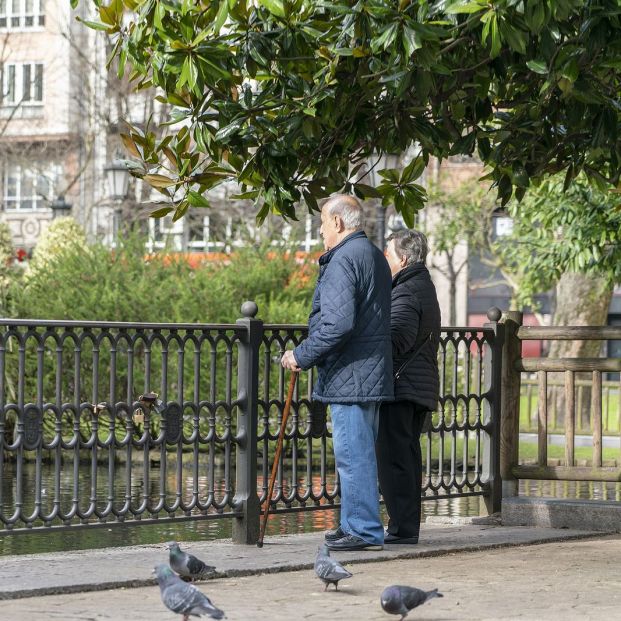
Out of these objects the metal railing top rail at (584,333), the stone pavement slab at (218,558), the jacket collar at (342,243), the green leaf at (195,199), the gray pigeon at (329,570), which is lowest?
the stone pavement slab at (218,558)

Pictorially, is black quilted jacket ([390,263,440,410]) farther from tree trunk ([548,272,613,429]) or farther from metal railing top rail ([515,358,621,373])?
tree trunk ([548,272,613,429])

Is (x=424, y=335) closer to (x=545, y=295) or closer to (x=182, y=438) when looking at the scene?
(x=182, y=438)

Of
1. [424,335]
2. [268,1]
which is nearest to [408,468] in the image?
[424,335]

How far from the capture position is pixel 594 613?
23.0 feet

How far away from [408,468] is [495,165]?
2.25 m

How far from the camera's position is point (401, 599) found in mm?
6539

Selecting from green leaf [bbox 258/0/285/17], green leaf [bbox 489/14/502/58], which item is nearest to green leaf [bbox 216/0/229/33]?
green leaf [bbox 258/0/285/17]

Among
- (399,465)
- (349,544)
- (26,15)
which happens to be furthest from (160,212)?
(26,15)

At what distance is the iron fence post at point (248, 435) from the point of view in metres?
9.43

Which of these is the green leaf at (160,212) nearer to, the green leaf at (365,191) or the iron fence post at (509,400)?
the green leaf at (365,191)

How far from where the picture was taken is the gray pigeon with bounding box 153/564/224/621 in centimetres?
612

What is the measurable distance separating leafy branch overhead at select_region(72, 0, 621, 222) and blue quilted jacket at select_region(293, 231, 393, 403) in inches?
30.3

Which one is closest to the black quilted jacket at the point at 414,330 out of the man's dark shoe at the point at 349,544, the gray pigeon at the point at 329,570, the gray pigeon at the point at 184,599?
the man's dark shoe at the point at 349,544

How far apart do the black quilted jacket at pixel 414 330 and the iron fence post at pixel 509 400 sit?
205 cm
